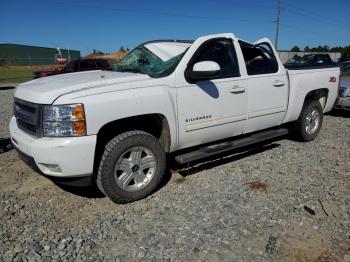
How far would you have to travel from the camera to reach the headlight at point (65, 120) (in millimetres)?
3318

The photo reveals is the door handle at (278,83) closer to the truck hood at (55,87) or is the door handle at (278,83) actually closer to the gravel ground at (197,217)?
the gravel ground at (197,217)

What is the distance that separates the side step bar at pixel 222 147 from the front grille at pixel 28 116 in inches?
64.3

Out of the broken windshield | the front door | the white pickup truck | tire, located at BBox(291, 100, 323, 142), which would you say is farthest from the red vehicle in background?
the front door

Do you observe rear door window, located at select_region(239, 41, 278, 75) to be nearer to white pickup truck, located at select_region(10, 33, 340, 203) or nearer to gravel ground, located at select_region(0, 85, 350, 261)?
white pickup truck, located at select_region(10, 33, 340, 203)

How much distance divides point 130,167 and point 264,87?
236 cm

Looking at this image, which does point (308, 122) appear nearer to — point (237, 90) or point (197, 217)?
point (237, 90)

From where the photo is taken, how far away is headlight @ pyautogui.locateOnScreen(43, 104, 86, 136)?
3318 millimetres

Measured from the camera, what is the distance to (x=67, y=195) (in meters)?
4.14

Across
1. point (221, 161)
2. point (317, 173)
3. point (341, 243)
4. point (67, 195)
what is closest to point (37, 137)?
point (67, 195)

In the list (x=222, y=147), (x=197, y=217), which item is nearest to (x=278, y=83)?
(x=222, y=147)

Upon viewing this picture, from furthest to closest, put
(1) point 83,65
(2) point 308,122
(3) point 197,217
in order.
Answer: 1. (1) point 83,65
2. (2) point 308,122
3. (3) point 197,217

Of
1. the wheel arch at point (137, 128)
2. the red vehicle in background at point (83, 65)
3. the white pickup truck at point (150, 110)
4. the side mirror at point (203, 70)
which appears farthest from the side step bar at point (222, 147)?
the red vehicle in background at point (83, 65)

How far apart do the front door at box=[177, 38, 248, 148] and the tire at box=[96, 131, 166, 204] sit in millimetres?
460

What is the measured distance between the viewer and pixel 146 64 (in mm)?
4645
